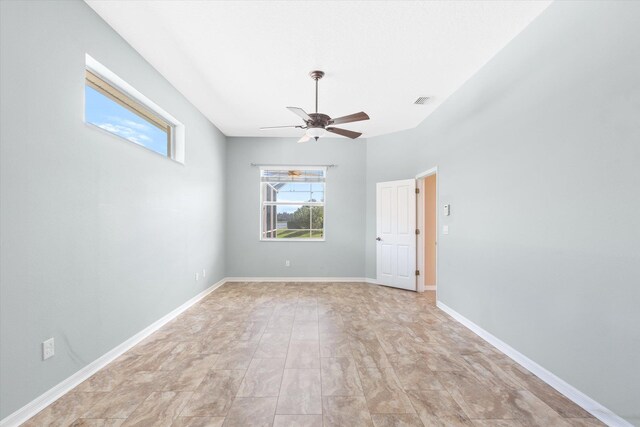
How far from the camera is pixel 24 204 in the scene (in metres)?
1.80

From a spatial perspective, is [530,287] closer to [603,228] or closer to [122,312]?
[603,228]

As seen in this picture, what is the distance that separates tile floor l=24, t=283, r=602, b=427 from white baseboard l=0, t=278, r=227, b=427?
0.20 feet

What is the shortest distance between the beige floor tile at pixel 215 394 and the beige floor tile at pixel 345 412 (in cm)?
65

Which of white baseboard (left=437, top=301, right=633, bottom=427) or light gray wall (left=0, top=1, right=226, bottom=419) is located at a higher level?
light gray wall (left=0, top=1, right=226, bottom=419)

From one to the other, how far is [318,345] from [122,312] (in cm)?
188

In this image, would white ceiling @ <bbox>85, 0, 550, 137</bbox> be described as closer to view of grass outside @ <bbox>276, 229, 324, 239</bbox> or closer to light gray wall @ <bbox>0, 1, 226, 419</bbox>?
light gray wall @ <bbox>0, 1, 226, 419</bbox>

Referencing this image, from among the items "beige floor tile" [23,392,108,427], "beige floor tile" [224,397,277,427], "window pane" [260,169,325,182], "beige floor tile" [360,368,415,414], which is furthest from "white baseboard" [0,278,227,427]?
"window pane" [260,169,325,182]

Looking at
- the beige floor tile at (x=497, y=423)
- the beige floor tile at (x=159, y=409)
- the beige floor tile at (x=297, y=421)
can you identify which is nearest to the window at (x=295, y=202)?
the beige floor tile at (x=159, y=409)

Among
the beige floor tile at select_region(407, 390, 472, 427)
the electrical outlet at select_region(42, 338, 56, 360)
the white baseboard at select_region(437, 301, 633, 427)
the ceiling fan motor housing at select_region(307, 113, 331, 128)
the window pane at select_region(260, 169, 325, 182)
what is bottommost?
the beige floor tile at select_region(407, 390, 472, 427)

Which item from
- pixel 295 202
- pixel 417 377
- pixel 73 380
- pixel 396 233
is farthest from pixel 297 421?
pixel 295 202

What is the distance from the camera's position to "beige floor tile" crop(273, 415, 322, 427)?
1.75m

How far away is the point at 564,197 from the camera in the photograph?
2.14m

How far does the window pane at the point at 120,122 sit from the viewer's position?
2.50 metres

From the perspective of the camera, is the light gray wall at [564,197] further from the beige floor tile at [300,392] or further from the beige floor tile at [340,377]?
the beige floor tile at [300,392]
